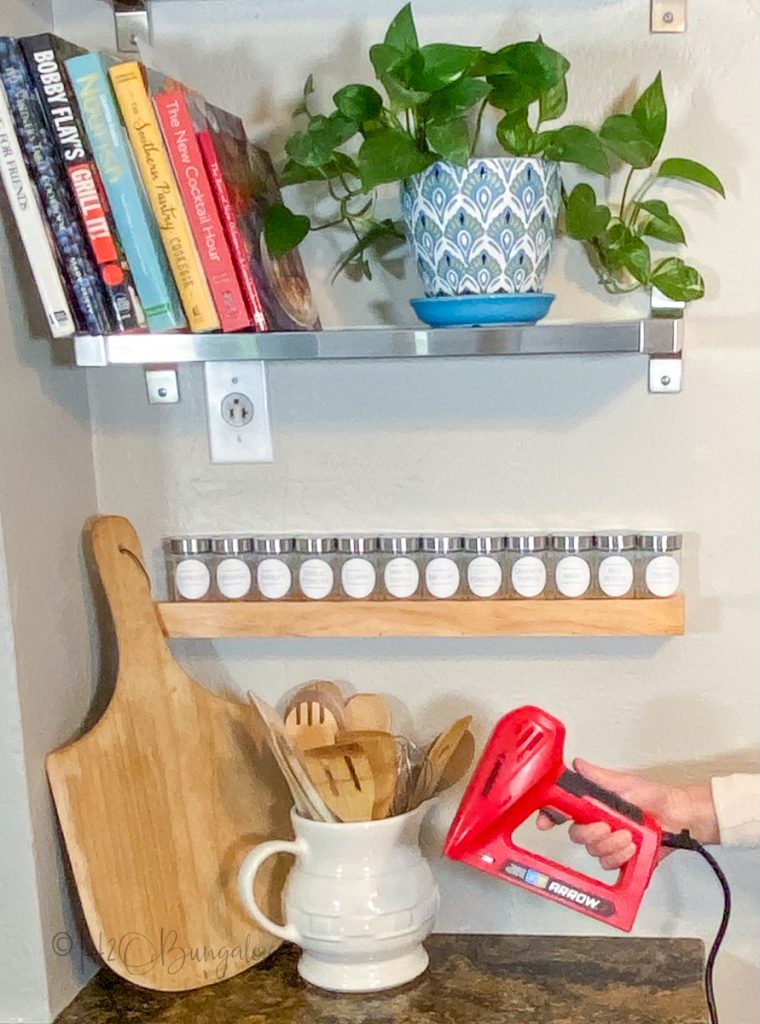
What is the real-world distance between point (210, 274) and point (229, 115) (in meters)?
0.18

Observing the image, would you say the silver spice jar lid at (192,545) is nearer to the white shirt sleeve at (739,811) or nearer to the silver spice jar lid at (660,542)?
the silver spice jar lid at (660,542)

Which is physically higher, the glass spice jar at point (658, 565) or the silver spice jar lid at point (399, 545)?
the silver spice jar lid at point (399, 545)

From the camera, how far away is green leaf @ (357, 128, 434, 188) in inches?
38.6

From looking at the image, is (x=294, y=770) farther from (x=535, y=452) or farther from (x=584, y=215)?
(x=584, y=215)

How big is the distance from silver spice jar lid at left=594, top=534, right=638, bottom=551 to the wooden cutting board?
1.23ft

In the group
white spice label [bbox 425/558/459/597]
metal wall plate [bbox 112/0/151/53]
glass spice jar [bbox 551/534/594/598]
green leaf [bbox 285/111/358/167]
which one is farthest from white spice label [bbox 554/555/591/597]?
metal wall plate [bbox 112/0/151/53]

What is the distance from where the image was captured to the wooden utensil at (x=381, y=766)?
1.10m

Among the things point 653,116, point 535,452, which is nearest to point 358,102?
point 653,116

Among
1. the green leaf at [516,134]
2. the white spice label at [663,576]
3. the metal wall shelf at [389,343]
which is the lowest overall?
the white spice label at [663,576]

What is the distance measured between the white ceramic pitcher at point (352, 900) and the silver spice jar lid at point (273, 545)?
249mm

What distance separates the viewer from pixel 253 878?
1.10 meters

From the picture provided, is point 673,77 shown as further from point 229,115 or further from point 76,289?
point 76,289

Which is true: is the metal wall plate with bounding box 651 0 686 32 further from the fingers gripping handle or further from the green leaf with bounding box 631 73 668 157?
the fingers gripping handle

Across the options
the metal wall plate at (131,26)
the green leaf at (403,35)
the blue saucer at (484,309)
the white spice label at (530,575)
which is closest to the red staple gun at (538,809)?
the white spice label at (530,575)
